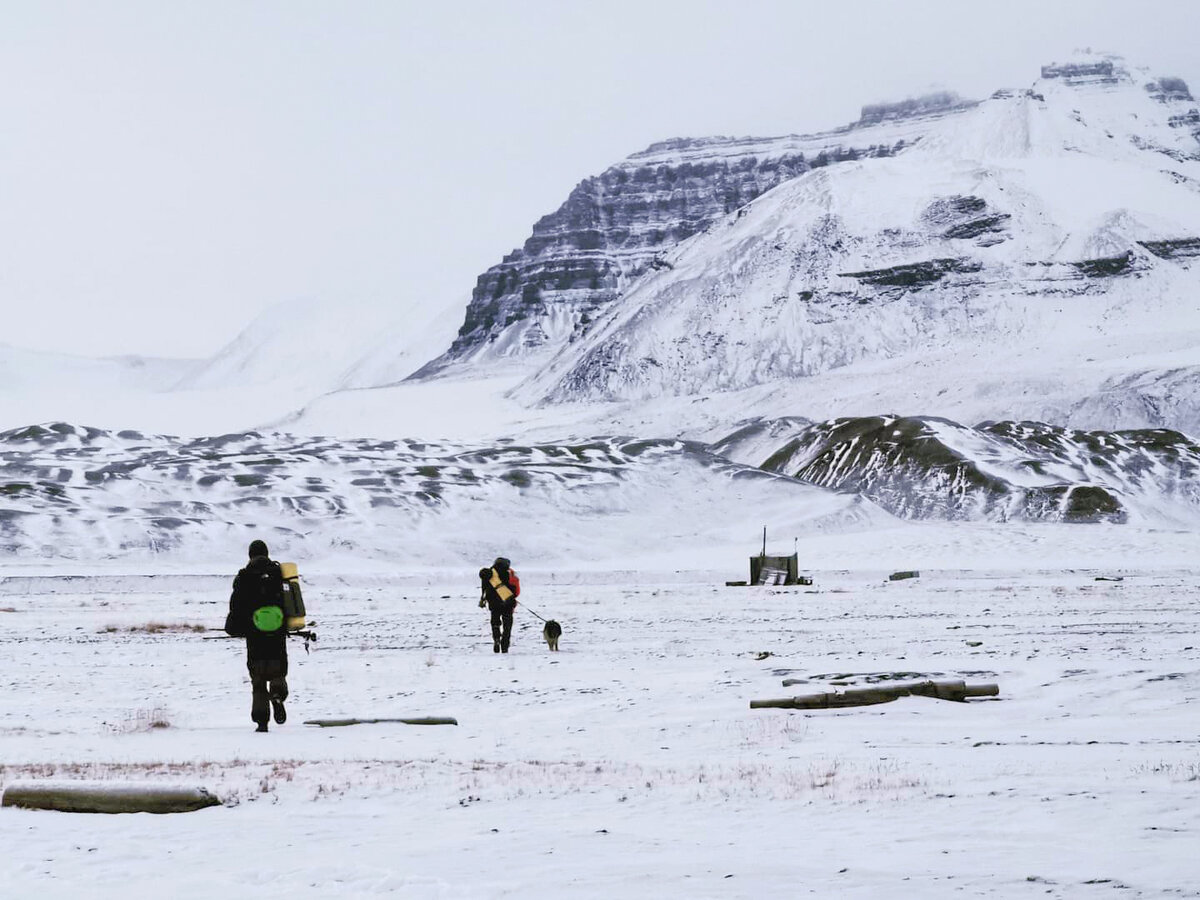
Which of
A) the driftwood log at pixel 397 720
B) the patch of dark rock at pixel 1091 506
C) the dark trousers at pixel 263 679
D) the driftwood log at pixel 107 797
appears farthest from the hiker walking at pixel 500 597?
the patch of dark rock at pixel 1091 506

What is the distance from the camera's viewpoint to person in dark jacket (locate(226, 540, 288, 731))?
14.2 m

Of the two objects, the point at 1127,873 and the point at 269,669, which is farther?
the point at 269,669

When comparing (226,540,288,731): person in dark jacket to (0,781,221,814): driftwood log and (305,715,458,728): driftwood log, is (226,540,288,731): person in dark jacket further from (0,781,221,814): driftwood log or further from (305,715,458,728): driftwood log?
(0,781,221,814): driftwood log

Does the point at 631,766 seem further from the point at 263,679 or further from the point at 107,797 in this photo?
the point at 263,679

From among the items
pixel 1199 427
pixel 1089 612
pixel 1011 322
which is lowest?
pixel 1089 612

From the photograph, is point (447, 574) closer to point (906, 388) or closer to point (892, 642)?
point (892, 642)

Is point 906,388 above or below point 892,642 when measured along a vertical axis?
above

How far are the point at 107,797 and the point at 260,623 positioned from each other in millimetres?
4754

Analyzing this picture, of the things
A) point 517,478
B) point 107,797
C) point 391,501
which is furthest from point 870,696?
point 517,478

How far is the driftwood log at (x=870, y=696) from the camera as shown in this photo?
1479 centimetres

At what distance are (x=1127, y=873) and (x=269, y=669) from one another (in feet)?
29.5

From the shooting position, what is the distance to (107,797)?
9477mm

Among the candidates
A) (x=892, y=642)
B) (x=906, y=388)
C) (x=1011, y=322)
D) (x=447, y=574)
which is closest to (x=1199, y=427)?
(x=906, y=388)

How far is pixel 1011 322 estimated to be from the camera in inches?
7731
